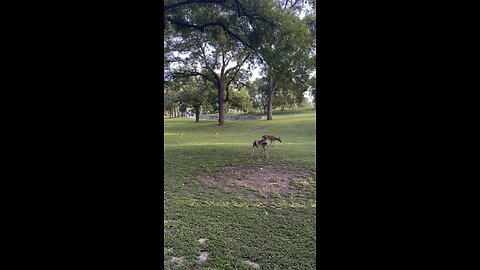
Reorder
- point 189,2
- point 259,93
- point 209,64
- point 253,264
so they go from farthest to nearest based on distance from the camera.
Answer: point 259,93
point 209,64
point 189,2
point 253,264

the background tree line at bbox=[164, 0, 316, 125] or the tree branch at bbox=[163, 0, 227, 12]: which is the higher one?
the tree branch at bbox=[163, 0, 227, 12]

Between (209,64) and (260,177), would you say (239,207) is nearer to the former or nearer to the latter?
(260,177)

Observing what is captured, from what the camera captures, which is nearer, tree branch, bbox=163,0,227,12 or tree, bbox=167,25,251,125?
tree branch, bbox=163,0,227,12

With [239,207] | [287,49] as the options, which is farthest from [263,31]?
A: [239,207]

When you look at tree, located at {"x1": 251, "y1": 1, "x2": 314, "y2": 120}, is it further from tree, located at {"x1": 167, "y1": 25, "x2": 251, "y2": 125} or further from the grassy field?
tree, located at {"x1": 167, "y1": 25, "x2": 251, "y2": 125}

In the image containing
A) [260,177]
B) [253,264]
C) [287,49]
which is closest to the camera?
[253,264]

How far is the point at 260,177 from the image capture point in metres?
5.51

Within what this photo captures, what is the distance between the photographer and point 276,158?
6.49 meters

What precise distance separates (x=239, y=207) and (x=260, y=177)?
5.04ft

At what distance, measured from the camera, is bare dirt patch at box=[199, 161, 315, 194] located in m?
4.95

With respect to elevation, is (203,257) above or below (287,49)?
below

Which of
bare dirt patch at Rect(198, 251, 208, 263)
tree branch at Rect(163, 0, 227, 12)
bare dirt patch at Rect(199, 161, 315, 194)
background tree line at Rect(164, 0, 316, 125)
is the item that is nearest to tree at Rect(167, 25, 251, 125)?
background tree line at Rect(164, 0, 316, 125)
